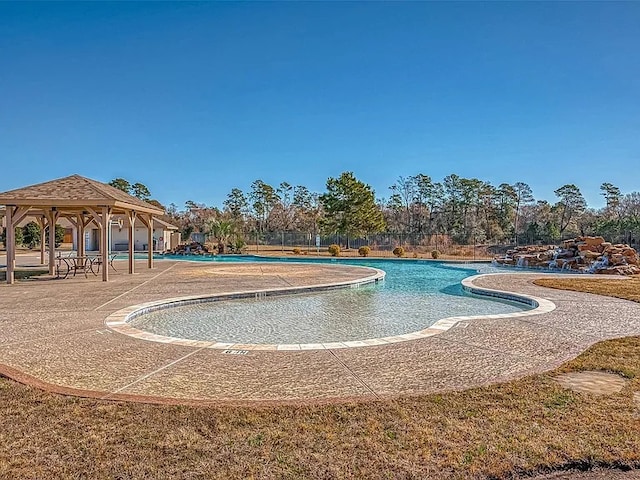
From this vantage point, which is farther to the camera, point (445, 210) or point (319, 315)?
point (445, 210)

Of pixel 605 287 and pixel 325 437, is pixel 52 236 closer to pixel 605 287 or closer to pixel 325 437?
→ pixel 325 437

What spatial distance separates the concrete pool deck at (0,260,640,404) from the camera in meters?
3.60

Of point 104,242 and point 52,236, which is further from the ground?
point 52,236

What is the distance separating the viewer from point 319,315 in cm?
814

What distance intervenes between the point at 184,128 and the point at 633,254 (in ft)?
72.9

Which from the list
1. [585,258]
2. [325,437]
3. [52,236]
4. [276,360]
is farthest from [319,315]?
[585,258]

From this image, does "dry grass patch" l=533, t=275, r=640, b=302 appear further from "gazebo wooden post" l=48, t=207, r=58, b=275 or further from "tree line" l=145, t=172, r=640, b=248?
"tree line" l=145, t=172, r=640, b=248

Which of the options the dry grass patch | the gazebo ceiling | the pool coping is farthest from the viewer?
the gazebo ceiling

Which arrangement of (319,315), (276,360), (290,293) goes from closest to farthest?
1. (276,360)
2. (319,315)
3. (290,293)

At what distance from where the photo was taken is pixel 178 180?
3516 centimetres

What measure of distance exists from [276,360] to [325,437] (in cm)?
196

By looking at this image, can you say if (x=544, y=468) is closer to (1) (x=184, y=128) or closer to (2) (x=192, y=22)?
(2) (x=192, y=22)

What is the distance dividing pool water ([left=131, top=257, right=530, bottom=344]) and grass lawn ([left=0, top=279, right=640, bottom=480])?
296 centimetres

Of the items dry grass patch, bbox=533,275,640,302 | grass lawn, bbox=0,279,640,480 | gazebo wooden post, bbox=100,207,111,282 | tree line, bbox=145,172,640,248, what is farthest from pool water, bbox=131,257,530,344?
tree line, bbox=145,172,640,248
